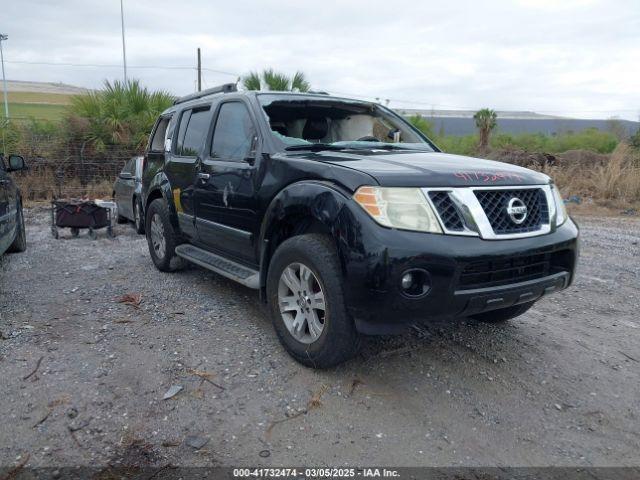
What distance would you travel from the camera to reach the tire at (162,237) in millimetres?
5629

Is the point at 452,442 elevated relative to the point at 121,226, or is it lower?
elevated

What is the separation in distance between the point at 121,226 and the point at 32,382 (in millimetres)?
7229

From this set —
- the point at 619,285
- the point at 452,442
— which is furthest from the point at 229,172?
the point at 619,285

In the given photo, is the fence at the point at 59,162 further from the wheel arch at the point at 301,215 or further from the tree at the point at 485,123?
the tree at the point at 485,123

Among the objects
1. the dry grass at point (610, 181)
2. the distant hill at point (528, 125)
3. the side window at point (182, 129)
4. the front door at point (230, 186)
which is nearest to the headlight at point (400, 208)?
the front door at point (230, 186)

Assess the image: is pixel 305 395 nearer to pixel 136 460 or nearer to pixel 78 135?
pixel 136 460

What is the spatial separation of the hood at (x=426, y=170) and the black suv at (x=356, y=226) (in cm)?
1

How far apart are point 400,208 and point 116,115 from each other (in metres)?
13.7

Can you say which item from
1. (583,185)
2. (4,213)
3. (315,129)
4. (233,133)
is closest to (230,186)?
(233,133)

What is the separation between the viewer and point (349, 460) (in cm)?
260

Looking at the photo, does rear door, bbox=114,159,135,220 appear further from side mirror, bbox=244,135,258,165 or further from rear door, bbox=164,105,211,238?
side mirror, bbox=244,135,258,165

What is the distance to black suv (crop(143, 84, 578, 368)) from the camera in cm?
292

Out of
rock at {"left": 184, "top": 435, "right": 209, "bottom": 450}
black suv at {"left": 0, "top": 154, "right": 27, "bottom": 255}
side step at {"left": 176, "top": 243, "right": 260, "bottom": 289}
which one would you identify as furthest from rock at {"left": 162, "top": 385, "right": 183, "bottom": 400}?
black suv at {"left": 0, "top": 154, "right": 27, "bottom": 255}

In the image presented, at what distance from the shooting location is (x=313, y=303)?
132 inches
